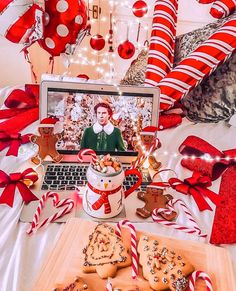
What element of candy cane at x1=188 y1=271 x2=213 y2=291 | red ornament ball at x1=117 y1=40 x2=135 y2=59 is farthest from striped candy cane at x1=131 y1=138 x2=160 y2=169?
red ornament ball at x1=117 y1=40 x2=135 y2=59

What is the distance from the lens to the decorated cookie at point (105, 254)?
636 millimetres

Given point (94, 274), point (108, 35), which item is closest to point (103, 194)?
point (94, 274)

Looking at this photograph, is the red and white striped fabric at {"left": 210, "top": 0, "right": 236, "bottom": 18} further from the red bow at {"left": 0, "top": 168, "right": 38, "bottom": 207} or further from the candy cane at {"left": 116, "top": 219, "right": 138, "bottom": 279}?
the candy cane at {"left": 116, "top": 219, "right": 138, "bottom": 279}

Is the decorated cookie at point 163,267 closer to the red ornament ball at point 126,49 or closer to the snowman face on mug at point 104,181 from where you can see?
the snowman face on mug at point 104,181

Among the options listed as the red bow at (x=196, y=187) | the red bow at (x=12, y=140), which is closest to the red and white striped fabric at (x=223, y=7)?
the red bow at (x=196, y=187)

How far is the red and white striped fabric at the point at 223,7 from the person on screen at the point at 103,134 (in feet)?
3.37

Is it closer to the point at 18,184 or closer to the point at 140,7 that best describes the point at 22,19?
the point at 18,184

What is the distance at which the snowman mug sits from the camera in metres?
0.88

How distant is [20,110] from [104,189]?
0.86m

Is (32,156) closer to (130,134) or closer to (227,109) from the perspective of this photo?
(130,134)

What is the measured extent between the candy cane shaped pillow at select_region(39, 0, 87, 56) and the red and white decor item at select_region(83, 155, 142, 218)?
70 cm

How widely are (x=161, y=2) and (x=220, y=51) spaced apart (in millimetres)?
509

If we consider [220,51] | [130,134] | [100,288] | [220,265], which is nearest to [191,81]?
[220,51]

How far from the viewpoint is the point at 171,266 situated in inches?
25.0
